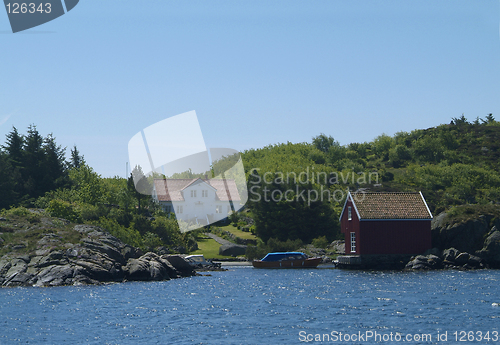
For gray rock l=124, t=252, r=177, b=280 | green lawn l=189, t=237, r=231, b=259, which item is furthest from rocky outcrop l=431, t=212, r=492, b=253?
gray rock l=124, t=252, r=177, b=280

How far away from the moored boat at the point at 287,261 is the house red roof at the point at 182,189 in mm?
34791

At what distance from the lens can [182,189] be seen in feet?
312

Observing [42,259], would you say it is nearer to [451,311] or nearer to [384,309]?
[384,309]

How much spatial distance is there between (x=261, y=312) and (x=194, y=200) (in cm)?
6510

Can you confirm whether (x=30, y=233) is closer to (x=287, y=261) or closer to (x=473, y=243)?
(x=287, y=261)

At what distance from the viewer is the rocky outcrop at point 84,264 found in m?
43.0

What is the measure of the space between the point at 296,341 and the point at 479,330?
9284 mm

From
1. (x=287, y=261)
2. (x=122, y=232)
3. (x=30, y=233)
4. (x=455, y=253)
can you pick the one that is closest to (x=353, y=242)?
(x=287, y=261)

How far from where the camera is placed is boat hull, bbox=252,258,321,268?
2427 inches

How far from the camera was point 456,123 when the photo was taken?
179125mm

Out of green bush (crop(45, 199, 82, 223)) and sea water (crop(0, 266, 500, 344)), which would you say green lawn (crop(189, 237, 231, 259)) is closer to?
green bush (crop(45, 199, 82, 223))

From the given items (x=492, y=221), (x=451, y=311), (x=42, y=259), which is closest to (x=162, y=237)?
(x=42, y=259)

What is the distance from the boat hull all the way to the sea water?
51.7 feet

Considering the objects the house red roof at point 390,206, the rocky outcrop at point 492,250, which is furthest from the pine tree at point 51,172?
the rocky outcrop at point 492,250
